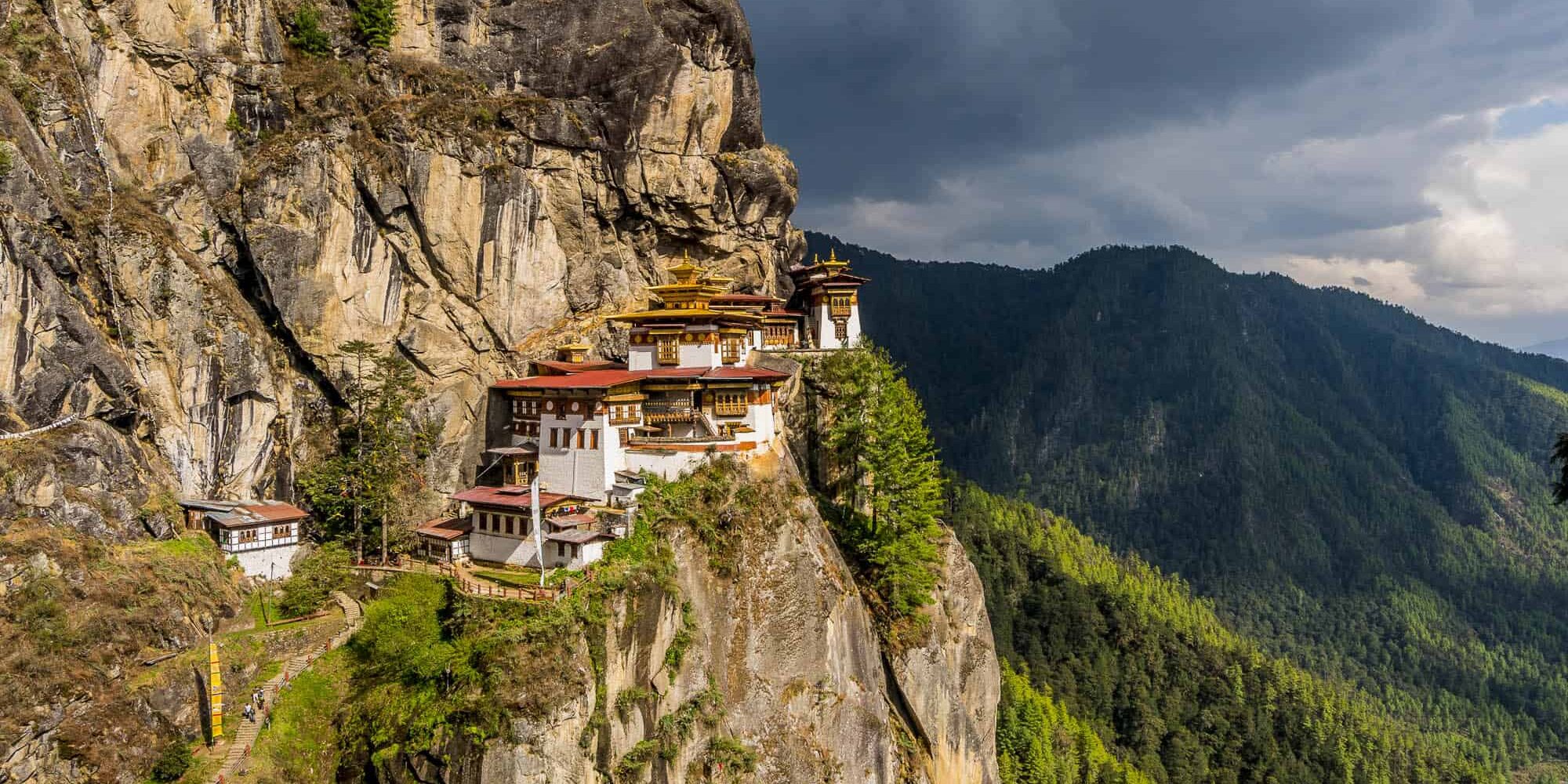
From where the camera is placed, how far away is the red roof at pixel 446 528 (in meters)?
41.9

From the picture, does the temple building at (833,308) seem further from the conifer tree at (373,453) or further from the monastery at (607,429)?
the conifer tree at (373,453)

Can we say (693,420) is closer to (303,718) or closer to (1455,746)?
(303,718)

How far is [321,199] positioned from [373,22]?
14.5m

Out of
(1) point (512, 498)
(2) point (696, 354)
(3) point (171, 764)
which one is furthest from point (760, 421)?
(3) point (171, 764)

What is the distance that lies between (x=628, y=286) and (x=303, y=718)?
108ft

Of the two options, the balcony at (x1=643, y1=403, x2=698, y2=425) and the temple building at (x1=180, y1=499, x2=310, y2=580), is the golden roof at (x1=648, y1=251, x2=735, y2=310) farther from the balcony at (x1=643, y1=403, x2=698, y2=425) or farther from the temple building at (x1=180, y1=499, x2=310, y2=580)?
the temple building at (x1=180, y1=499, x2=310, y2=580)

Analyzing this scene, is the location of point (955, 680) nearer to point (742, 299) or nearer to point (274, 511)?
point (742, 299)

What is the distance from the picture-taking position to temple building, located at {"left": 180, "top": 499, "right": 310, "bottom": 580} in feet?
128

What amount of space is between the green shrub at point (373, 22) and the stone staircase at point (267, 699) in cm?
3586

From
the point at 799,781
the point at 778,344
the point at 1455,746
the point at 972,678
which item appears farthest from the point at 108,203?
the point at 1455,746

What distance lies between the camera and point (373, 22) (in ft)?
174

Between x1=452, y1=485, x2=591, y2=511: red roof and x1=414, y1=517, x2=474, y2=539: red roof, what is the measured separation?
1662 millimetres

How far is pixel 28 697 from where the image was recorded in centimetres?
2758

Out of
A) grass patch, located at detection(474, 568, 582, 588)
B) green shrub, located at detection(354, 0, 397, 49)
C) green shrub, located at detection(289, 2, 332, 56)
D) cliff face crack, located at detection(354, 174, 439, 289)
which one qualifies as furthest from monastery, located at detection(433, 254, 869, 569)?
green shrub, located at detection(289, 2, 332, 56)
